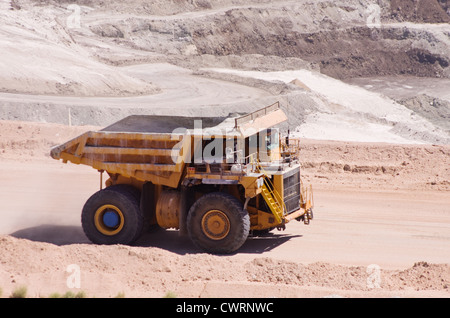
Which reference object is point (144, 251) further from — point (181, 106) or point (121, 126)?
point (181, 106)

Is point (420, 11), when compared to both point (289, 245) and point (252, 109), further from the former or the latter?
point (289, 245)

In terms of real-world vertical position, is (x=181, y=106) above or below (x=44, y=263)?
above

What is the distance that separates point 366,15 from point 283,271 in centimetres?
5909

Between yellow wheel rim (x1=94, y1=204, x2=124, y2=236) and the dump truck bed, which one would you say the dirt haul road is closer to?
yellow wheel rim (x1=94, y1=204, x2=124, y2=236)

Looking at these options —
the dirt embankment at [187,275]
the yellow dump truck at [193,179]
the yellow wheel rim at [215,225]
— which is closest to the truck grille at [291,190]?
the yellow dump truck at [193,179]

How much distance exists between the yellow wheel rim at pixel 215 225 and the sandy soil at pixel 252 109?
495 millimetres

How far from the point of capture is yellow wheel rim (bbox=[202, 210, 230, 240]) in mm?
13992

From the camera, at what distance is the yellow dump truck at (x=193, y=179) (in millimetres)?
13922

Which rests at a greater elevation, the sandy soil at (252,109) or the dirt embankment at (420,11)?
the dirt embankment at (420,11)

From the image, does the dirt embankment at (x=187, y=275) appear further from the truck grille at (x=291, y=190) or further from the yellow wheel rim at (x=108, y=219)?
the truck grille at (x=291, y=190)


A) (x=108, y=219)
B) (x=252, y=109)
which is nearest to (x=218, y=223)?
(x=108, y=219)

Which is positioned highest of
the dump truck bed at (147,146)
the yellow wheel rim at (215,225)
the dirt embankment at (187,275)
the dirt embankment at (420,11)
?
the dirt embankment at (420,11)
